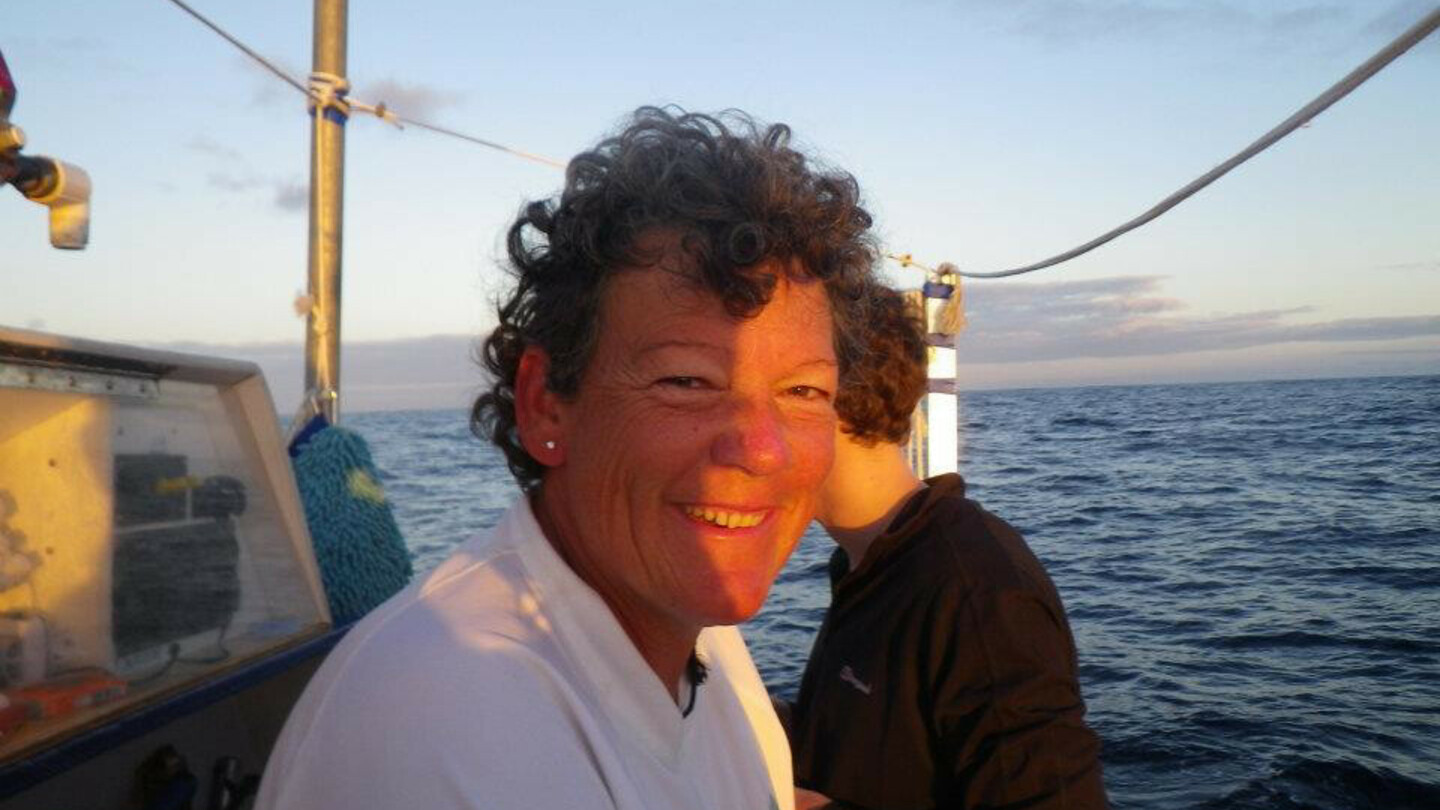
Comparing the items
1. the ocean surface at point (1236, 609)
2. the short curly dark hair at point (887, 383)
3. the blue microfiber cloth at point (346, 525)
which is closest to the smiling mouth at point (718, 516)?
the ocean surface at point (1236, 609)

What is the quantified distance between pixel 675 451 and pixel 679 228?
0.32 m

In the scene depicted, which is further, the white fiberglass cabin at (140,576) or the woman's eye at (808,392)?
the white fiberglass cabin at (140,576)

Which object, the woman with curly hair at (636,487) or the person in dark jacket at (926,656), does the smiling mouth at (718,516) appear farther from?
the person in dark jacket at (926,656)

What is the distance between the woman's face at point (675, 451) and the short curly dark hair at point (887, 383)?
117cm

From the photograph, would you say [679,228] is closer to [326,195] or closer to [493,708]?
[493,708]

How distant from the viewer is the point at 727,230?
1602 mm

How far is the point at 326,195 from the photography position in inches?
145

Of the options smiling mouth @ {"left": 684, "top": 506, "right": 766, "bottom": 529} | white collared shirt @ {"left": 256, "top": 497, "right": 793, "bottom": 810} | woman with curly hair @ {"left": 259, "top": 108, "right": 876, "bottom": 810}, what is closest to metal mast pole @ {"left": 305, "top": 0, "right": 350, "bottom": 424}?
woman with curly hair @ {"left": 259, "top": 108, "right": 876, "bottom": 810}

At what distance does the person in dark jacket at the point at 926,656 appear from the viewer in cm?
239

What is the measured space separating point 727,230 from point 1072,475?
21.6 meters

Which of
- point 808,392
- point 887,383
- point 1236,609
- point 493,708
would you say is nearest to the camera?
point 493,708

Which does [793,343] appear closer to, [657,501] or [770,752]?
[657,501]

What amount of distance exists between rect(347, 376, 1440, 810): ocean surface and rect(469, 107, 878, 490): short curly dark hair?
545 mm

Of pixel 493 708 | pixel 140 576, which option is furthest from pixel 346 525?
pixel 493 708
